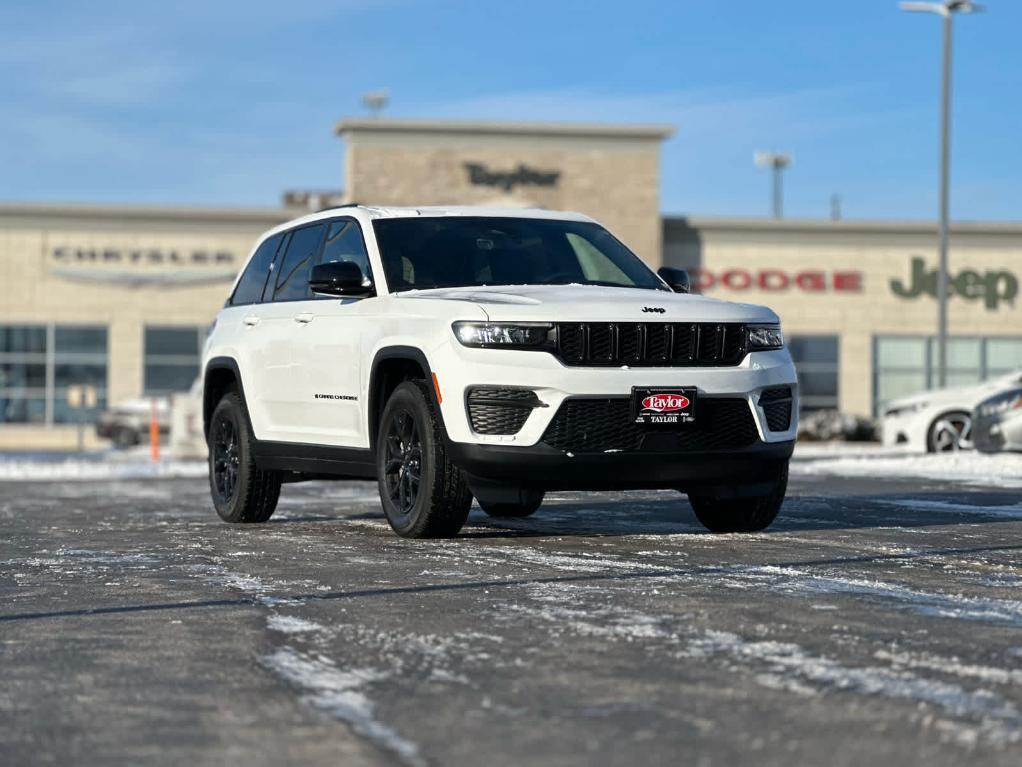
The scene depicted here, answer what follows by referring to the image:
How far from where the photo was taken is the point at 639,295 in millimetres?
9719

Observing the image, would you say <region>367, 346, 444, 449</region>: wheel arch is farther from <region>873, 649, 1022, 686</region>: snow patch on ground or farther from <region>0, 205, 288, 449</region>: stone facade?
<region>0, 205, 288, 449</region>: stone facade

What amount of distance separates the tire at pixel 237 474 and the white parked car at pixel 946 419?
45.0ft

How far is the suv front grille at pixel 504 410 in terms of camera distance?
29.7 feet

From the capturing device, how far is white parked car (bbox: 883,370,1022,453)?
23.7m

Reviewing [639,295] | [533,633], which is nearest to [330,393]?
[639,295]

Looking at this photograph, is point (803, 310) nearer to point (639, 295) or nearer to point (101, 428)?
point (101, 428)

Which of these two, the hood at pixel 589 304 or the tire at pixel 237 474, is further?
the tire at pixel 237 474

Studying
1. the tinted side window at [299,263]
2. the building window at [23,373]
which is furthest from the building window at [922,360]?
the tinted side window at [299,263]

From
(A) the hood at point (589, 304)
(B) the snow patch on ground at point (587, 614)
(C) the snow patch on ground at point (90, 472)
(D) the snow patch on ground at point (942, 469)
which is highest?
(A) the hood at point (589, 304)

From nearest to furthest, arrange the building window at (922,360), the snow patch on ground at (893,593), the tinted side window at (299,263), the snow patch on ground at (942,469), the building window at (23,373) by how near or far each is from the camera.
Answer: the snow patch on ground at (893,593), the tinted side window at (299,263), the snow patch on ground at (942,469), the building window at (23,373), the building window at (922,360)

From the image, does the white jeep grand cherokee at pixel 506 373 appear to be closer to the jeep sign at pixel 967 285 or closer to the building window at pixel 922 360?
the building window at pixel 922 360

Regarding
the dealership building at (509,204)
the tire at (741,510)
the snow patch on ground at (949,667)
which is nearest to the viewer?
the snow patch on ground at (949,667)

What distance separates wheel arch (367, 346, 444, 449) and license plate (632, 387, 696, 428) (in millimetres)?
1056

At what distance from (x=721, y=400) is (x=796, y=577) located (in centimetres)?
197
